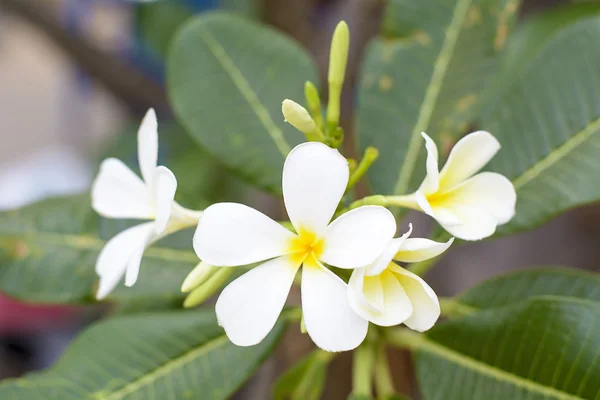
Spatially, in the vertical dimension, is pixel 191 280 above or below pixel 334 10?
below

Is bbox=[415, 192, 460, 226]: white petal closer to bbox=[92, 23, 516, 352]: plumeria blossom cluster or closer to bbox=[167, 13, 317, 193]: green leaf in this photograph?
bbox=[92, 23, 516, 352]: plumeria blossom cluster

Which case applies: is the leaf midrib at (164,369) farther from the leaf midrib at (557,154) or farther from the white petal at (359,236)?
the leaf midrib at (557,154)

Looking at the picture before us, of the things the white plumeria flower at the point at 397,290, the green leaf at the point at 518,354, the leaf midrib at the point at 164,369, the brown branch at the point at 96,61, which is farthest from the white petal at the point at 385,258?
the brown branch at the point at 96,61

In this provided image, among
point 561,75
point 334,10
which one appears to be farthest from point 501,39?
point 334,10

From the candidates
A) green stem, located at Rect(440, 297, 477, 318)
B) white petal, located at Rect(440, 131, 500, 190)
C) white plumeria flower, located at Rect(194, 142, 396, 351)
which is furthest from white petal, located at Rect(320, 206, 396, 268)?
green stem, located at Rect(440, 297, 477, 318)

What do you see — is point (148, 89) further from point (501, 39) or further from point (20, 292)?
point (501, 39)
